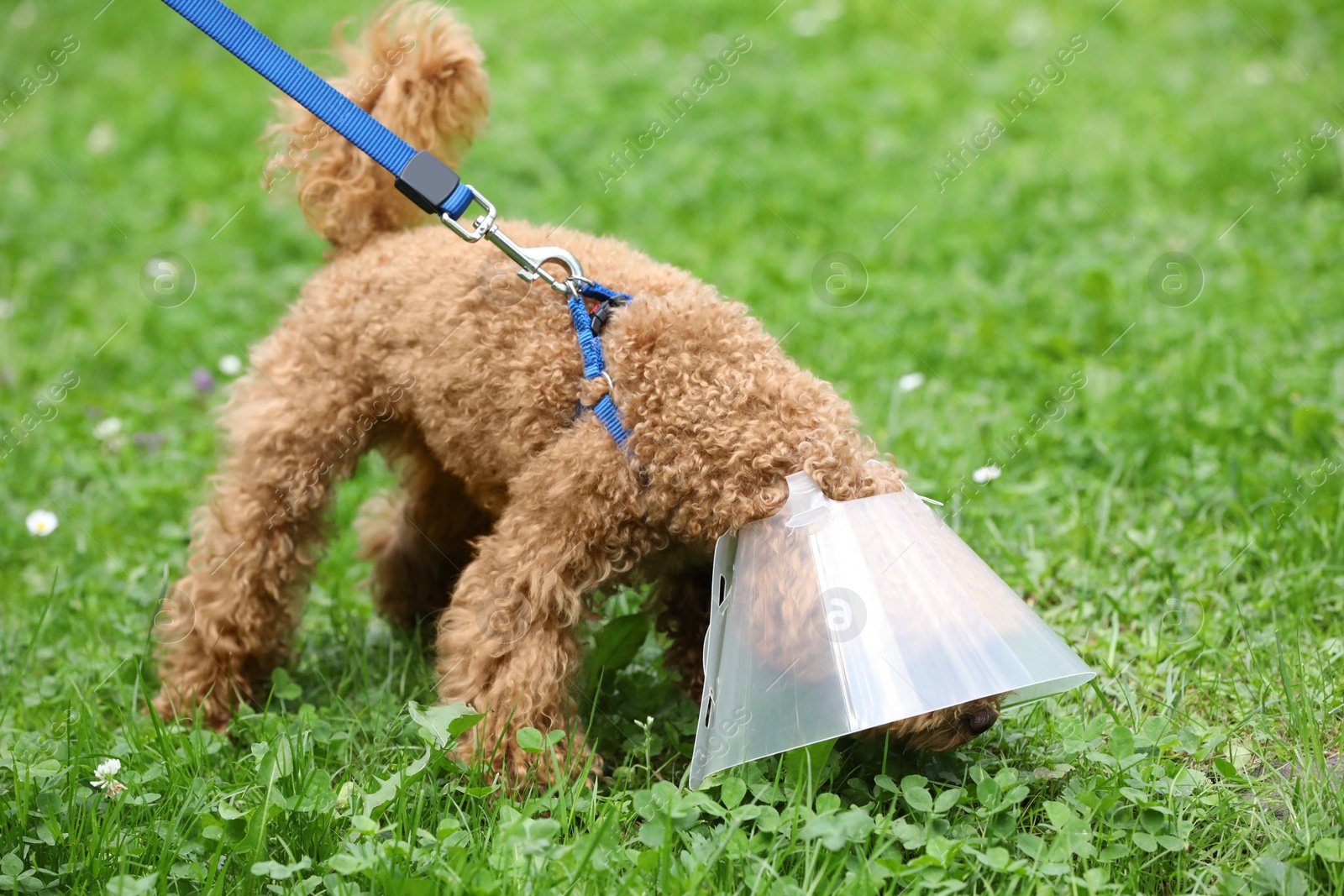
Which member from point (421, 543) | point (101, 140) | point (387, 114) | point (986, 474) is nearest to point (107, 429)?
point (421, 543)

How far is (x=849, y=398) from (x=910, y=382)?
0.29m

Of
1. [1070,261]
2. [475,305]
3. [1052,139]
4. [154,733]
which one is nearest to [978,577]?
[475,305]

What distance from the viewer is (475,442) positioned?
95.9 inches

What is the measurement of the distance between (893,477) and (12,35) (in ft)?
23.8

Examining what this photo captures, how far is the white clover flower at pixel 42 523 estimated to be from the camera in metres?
3.48

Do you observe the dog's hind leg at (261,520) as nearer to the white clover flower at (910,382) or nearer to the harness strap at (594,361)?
the harness strap at (594,361)

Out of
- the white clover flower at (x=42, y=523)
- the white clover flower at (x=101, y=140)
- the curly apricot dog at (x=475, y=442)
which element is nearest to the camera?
the curly apricot dog at (x=475, y=442)

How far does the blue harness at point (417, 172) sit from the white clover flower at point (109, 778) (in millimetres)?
1252

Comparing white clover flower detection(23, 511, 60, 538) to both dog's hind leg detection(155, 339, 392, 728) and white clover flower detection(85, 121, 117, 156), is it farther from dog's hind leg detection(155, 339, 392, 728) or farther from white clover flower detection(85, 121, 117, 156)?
white clover flower detection(85, 121, 117, 156)

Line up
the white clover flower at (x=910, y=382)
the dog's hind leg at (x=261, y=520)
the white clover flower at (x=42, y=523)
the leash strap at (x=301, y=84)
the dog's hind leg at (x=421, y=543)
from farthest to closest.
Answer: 1. the white clover flower at (x=910, y=382)
2. the white clover flower at (x=42, y=523)
3. the dog's hind leg at (x=421, y=543)
4. the dog's hind leg at (x=261, y=520)
5. the leash strap at (x=301, y=84)

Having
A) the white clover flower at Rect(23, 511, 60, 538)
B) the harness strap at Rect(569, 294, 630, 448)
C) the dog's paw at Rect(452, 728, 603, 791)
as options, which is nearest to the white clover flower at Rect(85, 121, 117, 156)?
the white clover flower at Rect(23, 511, 60, 538)

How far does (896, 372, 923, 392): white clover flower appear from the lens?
3648 millimetres

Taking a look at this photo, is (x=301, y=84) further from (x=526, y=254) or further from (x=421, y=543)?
(x=421, y=543)

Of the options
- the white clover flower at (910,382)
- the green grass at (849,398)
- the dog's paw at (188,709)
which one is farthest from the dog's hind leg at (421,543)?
the white clover flower at (910,382)
